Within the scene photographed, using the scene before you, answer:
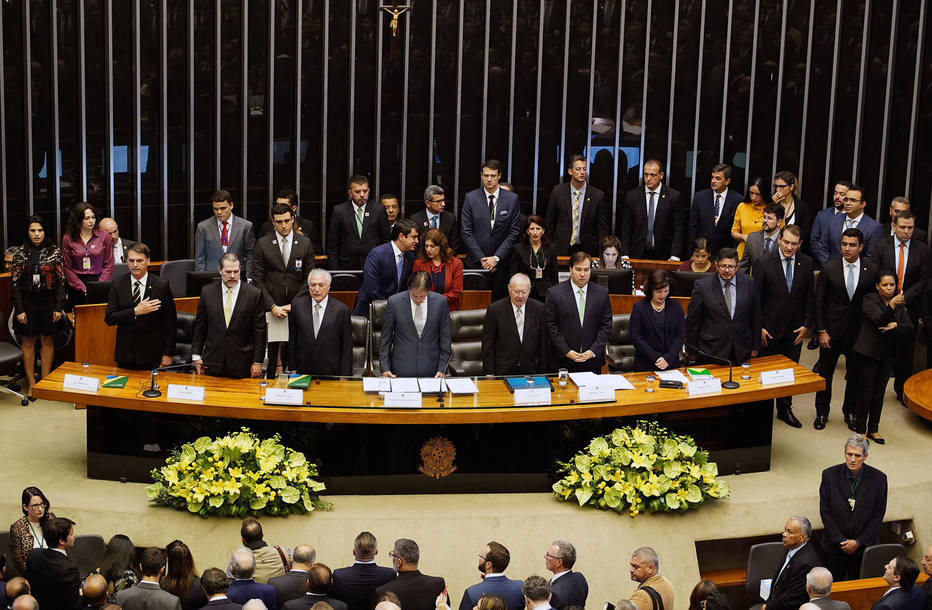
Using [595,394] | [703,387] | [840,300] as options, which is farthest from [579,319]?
[840,300]

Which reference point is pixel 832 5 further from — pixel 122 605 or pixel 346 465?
pixel 122 605

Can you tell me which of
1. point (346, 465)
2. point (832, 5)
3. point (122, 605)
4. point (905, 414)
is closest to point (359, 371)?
point (346, 465)

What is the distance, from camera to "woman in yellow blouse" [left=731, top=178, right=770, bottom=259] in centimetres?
1000

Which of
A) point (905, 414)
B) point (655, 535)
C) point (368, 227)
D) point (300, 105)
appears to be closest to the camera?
point (655, 535)

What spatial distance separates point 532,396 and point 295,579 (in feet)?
6.44

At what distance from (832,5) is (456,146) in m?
3.69

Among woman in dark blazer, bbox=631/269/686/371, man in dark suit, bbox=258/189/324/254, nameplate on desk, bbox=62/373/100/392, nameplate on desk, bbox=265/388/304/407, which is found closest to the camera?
nameplate on desk, bbox=265/388/304/407

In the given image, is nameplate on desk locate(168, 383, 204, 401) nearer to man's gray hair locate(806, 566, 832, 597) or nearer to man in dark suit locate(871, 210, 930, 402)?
man's gray hair locate(806, 566, 832, 597)

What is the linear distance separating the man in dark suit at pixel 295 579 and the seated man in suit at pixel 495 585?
2.42ft

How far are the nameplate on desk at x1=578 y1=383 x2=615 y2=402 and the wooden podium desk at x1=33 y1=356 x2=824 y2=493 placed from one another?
4 centimetres

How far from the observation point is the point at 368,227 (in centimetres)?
972

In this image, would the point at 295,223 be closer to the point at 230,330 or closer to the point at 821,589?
the point at 230,330

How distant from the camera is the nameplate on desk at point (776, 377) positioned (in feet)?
24.8

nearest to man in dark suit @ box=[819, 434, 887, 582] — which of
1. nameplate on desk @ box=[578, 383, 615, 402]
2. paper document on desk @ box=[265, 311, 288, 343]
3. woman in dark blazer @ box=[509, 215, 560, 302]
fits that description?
nameplate on desk @ box=[578, 383, 615, 402]
